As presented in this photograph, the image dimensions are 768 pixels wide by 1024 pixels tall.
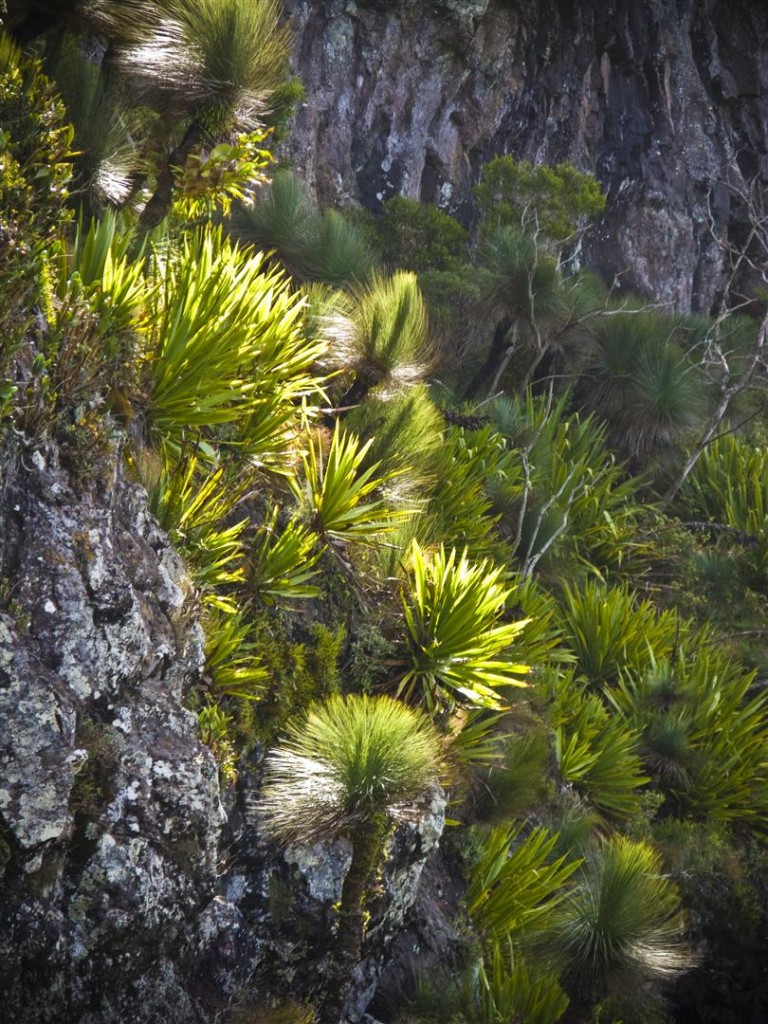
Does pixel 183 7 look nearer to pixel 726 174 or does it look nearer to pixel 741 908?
pixel 741 908

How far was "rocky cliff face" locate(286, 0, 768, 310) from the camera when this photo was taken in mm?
13148

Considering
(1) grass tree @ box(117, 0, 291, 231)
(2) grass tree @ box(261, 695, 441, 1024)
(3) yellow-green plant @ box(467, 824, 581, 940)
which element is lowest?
(3) yellow-green plant @ box(467, 824, 581, 940)

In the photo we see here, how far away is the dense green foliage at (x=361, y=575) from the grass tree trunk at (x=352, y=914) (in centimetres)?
2

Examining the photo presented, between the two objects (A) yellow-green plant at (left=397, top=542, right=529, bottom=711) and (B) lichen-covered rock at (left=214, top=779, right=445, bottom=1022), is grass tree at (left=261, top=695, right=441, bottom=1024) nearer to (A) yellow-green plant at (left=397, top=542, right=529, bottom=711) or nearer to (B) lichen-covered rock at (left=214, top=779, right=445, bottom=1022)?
(B) lichen-covered rock at (left=214, top=779, right=445, bottom=1022)

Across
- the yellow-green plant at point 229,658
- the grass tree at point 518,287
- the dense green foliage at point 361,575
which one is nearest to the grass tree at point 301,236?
the dense green foliage at point 361,575

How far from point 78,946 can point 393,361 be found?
191 inches

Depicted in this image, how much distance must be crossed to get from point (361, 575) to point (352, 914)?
233cm

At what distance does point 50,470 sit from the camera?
178 inches

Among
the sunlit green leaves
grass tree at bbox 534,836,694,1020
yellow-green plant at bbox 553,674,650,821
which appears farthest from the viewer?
yellow-green plant at bbox 553,674,650,821

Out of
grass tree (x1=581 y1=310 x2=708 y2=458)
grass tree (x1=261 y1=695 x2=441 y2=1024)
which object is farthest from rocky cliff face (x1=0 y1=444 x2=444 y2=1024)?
grass tree (x1=581 y1=310 x2=708 y2=458)

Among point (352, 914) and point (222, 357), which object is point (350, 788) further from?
point (222, 357)

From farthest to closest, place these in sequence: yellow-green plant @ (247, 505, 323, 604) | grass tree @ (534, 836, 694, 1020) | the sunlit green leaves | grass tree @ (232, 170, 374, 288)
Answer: grass tree @ (232, 170, 374, 288) < grass tree @ (534, 836, 694, 1020) < yellow-green plant @ (247, 505, 323, 604) < the sunlit green leaves

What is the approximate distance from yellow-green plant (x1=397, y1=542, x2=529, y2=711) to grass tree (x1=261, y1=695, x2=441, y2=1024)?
1.13 meters

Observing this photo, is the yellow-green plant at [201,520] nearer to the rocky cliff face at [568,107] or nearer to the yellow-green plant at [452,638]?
the yellow-green plant at [452,638]
